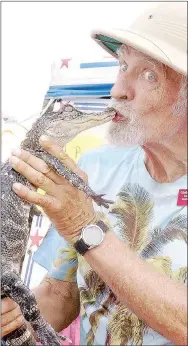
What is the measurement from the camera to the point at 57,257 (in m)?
0.89

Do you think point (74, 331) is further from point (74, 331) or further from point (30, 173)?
point (30, 173)

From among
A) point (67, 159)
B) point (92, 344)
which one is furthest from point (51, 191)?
point (92, 344)

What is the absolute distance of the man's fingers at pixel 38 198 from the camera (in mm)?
666

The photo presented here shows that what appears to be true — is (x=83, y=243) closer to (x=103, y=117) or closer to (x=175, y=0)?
(x=103, y=117)

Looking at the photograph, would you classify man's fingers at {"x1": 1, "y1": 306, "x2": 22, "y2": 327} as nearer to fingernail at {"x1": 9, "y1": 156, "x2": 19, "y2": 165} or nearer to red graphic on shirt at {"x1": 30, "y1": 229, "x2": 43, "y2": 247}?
red graphic on shirt at {"x1": 30, "y1": 229, "x2": 43, "y2": 247}

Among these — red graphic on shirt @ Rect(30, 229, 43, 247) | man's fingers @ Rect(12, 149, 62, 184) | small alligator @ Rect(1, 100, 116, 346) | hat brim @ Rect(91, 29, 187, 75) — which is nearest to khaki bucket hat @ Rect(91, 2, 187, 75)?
hat brim @ Rect(91, 29, 187, 75)

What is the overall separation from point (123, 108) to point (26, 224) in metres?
0.24

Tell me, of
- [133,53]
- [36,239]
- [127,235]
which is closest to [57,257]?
[36,239]

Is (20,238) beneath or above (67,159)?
beneath

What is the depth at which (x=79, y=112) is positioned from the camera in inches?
31.4

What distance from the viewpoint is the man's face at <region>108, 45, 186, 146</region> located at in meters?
0.76

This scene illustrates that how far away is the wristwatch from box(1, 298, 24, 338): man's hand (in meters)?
0.18

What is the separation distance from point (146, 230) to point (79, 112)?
0.21 m

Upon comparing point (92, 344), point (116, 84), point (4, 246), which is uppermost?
point (116, 84)
